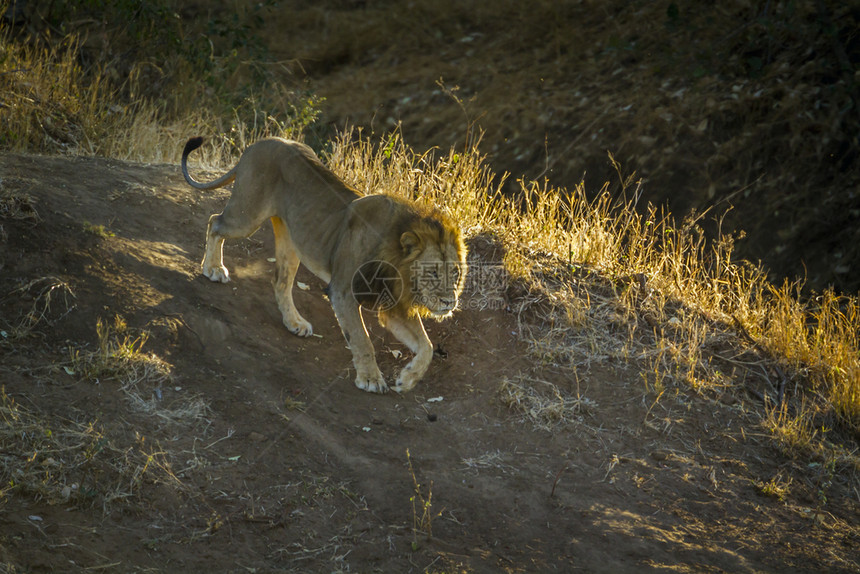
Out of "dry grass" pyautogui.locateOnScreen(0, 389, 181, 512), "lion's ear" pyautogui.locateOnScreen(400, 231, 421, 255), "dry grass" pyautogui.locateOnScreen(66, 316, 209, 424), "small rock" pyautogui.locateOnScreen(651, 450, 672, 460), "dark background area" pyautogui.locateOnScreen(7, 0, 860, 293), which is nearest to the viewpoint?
"dry grass" pyautogui.locateOnScreen(0, 389, 181, 512)

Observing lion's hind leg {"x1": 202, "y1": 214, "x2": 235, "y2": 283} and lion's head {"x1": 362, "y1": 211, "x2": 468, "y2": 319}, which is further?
lion's hind leg {"x1": 202, "y1": 214, "x2": 235, "y2": 283}

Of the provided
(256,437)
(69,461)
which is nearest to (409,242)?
(256,437)

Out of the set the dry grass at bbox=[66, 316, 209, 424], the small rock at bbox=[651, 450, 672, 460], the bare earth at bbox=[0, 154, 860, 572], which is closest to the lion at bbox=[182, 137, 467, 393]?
the bare earth at bbox=[0, 154, 860, 572]

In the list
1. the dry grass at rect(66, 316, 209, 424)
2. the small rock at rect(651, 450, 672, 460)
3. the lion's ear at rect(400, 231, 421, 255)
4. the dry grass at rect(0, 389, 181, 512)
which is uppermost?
the lion's ear at rect(400, 231, 421, 255)

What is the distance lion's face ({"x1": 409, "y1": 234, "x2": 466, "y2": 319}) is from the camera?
17.3 ft

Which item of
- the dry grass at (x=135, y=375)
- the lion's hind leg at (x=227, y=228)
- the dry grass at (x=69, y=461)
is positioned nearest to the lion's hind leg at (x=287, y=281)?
the lion's hind leg at (x=227, y=228)

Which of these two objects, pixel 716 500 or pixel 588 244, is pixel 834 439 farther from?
pixel 588 244

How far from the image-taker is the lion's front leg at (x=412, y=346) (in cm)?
555

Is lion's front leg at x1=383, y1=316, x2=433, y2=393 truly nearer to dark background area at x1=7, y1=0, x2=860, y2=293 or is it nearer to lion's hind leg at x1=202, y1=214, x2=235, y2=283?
lion's hind leg at x1=202, y1=214, x2=235, y2=283

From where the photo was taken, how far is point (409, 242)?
17.3 feet

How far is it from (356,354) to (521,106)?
8.55 meters

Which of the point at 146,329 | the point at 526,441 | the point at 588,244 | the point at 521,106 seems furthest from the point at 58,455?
the point at 521,106

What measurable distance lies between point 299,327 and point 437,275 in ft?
4.00

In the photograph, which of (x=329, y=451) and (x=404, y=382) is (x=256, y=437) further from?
(x=404, y=382)
